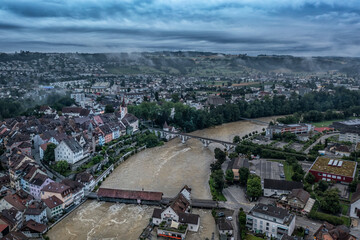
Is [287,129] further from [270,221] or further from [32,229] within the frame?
[32,229]

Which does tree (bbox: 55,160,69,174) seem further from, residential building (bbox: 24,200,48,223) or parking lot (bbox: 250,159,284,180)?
parking lot (bbox: 250,159,284,180)

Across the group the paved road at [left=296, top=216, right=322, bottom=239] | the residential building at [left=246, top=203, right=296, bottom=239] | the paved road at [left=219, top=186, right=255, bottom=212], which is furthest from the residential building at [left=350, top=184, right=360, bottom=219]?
the paved road at [left=219, top=186, right=255, bottom=212]

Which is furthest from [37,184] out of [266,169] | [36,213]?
[266,169]

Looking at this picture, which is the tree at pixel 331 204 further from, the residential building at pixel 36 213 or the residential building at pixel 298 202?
the residential building at pixel 36 213

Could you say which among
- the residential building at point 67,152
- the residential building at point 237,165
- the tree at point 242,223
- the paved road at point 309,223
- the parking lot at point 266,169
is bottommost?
the parking lot at point 266,169

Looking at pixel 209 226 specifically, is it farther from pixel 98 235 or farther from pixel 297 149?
pixel 297 149

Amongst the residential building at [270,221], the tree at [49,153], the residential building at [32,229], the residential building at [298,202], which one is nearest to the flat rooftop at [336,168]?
the residential building at [298,202]

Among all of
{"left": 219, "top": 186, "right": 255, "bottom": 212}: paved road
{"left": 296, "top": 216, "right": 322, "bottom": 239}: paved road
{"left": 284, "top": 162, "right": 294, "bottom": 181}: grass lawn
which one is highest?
{"left": 296, "top": 216, "right": 322, "bottom": 239}: paved road
